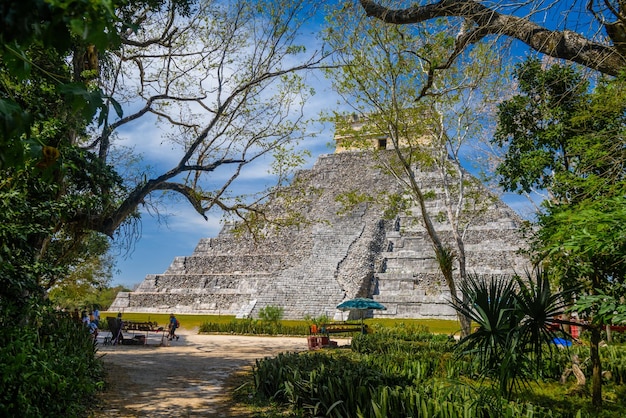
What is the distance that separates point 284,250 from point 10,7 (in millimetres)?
32032

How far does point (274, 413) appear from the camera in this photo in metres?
5.54

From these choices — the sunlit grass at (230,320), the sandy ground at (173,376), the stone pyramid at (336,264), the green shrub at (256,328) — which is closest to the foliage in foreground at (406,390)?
the sandy ground at (173,376)

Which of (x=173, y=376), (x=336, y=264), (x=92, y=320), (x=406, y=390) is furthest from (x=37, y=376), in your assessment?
(x=336, y=264)

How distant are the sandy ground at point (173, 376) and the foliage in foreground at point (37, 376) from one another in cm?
58

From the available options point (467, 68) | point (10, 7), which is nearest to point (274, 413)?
point (10, 7)

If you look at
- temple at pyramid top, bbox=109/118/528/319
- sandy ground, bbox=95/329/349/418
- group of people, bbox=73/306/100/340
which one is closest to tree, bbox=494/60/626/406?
sandy ground, bbox=95/329/349/418

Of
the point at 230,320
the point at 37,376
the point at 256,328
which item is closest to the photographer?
the point at 37,376

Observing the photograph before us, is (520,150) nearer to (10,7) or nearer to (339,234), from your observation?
(10,7)

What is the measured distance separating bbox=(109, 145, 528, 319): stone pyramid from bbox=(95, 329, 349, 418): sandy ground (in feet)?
23.6

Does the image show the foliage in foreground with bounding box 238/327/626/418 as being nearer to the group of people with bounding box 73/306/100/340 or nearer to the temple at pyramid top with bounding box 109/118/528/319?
the group of people with bounding box 73/306/100/340

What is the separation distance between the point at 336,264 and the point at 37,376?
2427cm

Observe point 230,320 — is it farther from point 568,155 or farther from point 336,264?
point 568,155

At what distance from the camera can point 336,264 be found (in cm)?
2797

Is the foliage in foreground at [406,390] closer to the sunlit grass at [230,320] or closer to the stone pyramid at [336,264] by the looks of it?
the sunlit grass at [230,320]
